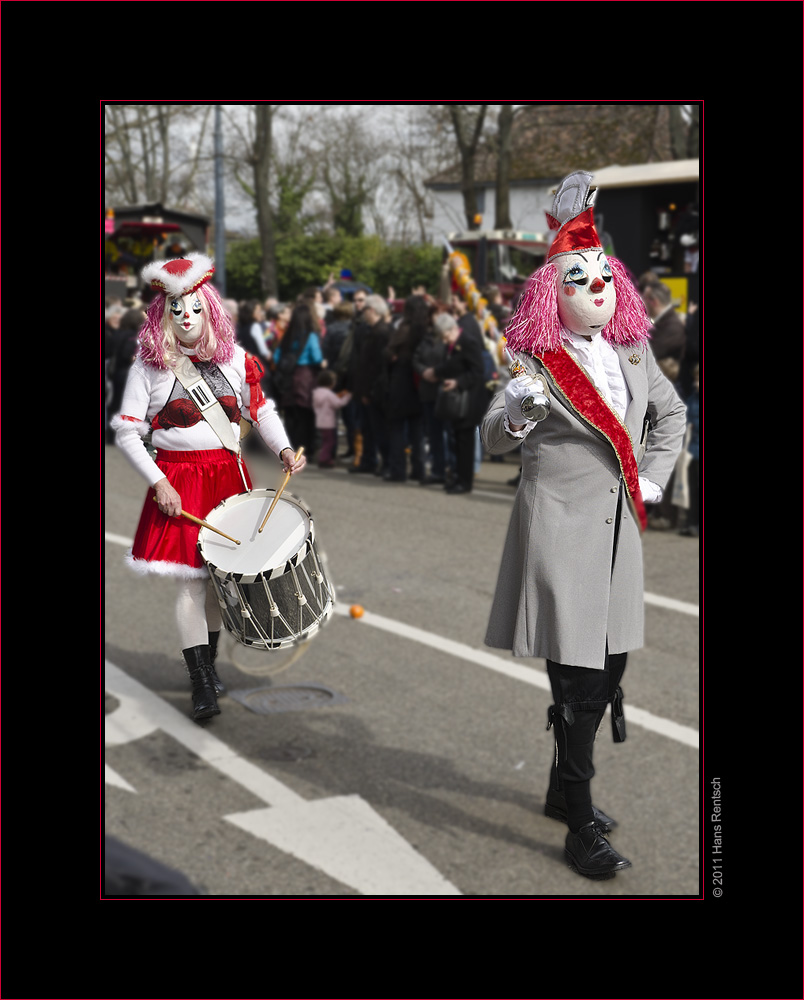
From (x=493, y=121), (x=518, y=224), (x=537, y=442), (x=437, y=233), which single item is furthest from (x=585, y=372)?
(x=437, y=233)

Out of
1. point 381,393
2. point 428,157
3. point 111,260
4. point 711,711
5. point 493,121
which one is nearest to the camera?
point 711,711

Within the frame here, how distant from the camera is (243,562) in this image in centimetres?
400

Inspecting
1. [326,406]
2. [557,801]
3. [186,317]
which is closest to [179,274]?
[186,317]

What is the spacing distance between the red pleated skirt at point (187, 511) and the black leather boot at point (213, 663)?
0.92 ft

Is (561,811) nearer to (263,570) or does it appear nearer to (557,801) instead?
(557,801)

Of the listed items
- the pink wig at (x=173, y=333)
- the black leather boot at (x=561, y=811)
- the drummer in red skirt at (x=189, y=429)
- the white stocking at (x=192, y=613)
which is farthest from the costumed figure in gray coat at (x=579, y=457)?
the white stocking at (x=192, y=613)

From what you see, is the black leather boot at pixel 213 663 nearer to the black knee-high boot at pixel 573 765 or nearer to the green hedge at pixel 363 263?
the black knee-high boot at pixel 573 765

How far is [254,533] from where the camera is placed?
155 inches

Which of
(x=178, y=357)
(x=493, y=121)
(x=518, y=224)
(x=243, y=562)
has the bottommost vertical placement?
Result: (x=243, y=562)

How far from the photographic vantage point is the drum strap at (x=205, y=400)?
397cm

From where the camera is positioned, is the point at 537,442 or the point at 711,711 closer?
the point at 537,442

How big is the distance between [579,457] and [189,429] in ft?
4.01

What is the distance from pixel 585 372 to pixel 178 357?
4.16 feet
